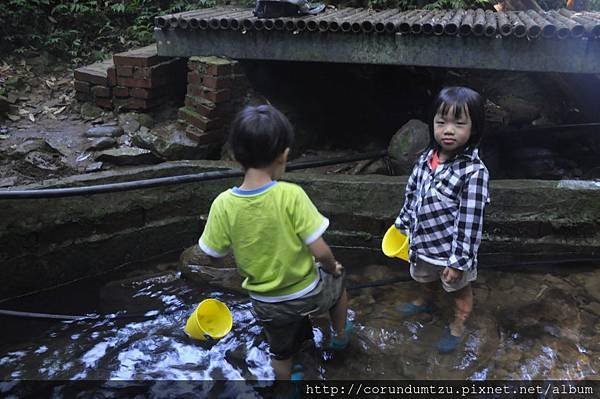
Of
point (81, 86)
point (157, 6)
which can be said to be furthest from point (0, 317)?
point (157, 6)

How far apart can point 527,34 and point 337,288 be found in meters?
2.63

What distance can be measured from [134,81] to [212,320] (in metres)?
2.98

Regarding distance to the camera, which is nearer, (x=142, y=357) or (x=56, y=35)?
(x=142, y=357)

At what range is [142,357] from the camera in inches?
124

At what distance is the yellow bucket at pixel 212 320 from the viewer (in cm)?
281

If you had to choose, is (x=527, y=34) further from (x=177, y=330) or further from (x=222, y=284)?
(x=177, y=330)

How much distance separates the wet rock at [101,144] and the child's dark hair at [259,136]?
2851 millimetres

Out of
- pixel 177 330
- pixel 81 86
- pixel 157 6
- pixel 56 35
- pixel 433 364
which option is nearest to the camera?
pixel 433 364

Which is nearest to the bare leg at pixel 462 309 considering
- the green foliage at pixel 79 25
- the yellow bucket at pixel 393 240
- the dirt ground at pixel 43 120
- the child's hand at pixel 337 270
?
the yellow bucket at pixel 393 240

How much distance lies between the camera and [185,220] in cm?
441

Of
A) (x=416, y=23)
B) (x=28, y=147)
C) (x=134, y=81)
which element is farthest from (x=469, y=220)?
(x=28, y=147)

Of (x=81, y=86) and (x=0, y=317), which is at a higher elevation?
(x=81, y=86)

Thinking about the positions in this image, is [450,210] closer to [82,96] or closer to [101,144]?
[101,144]

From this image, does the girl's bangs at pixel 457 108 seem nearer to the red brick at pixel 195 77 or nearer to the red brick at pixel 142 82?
the red brick at pixel 195 77
